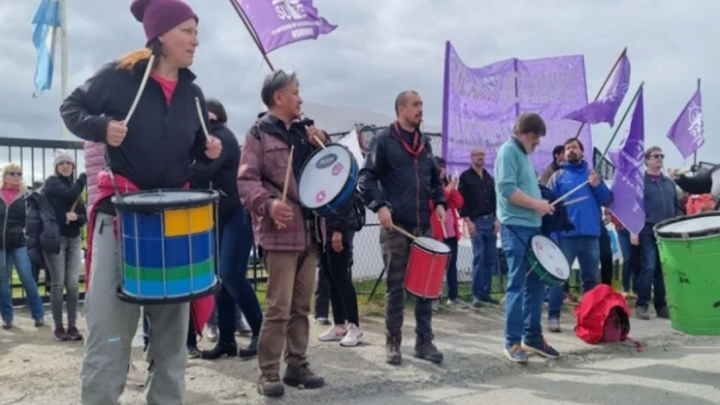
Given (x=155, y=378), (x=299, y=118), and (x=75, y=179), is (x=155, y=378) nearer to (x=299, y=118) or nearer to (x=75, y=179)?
(x=299, y=118)

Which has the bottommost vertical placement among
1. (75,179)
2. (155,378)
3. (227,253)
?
(155,378)

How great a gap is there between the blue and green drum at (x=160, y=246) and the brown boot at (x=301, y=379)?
5.91ft

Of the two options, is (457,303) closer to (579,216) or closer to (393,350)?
(579,216)

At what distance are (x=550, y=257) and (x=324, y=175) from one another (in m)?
2.43

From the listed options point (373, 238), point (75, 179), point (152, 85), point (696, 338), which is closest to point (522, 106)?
point (373, 238)

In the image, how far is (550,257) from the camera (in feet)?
21.0

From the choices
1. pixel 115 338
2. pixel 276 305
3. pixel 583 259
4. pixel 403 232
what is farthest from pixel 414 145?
pixel 115 338

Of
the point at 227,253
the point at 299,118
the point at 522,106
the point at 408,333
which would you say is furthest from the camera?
the point at 522,106

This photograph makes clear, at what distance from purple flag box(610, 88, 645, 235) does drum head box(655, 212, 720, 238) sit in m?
2.18

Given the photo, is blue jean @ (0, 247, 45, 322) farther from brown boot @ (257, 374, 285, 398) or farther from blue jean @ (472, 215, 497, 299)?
blue jean @ (472, 215, 497, 299)

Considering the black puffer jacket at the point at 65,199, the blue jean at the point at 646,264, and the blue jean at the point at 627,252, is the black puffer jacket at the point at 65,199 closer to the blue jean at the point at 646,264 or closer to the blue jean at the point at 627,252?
the blue jean at the point at 646,264

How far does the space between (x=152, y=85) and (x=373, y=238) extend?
8404 millimetres

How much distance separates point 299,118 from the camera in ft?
17.3

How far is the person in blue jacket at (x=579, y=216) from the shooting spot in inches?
308
